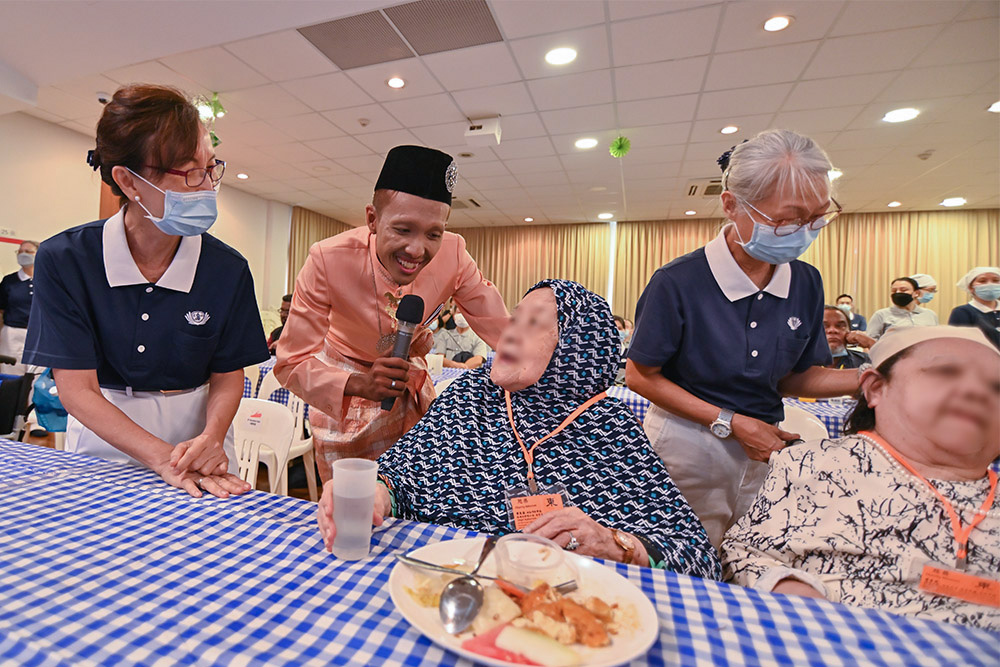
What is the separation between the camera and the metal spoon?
0.65 meters

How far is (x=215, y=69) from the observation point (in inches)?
171

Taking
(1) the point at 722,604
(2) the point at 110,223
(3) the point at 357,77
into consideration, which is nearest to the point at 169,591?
(1) the point at 722,604

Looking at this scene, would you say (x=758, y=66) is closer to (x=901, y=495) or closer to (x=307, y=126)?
(x=901, y=495)

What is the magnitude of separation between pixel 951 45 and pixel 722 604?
4938 millimetres

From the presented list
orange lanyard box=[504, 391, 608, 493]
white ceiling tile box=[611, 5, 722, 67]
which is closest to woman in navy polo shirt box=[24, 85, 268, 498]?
orange lanyard box=[504, 391, 608, 493]

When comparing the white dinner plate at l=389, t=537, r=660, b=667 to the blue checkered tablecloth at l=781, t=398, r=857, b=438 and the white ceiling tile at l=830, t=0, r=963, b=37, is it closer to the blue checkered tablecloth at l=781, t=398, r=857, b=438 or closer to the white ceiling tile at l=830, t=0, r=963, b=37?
the blue checkered tablecloth at l=781, t=398, r=857, b=438

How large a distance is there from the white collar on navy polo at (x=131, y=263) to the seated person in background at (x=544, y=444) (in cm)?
79

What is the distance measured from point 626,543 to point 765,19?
384cm

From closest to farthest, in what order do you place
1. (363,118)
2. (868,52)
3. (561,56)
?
(868,52)
(561,56)
(363,118)

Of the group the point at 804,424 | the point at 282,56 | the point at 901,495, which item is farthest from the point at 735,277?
the point at 282,56

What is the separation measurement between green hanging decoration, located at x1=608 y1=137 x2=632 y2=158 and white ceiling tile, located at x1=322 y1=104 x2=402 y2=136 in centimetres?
241

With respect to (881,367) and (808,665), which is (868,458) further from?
(808,665)

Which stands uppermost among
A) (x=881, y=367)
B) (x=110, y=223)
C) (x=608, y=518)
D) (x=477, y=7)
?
(x=477, y=7)

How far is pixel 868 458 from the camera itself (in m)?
1.03
